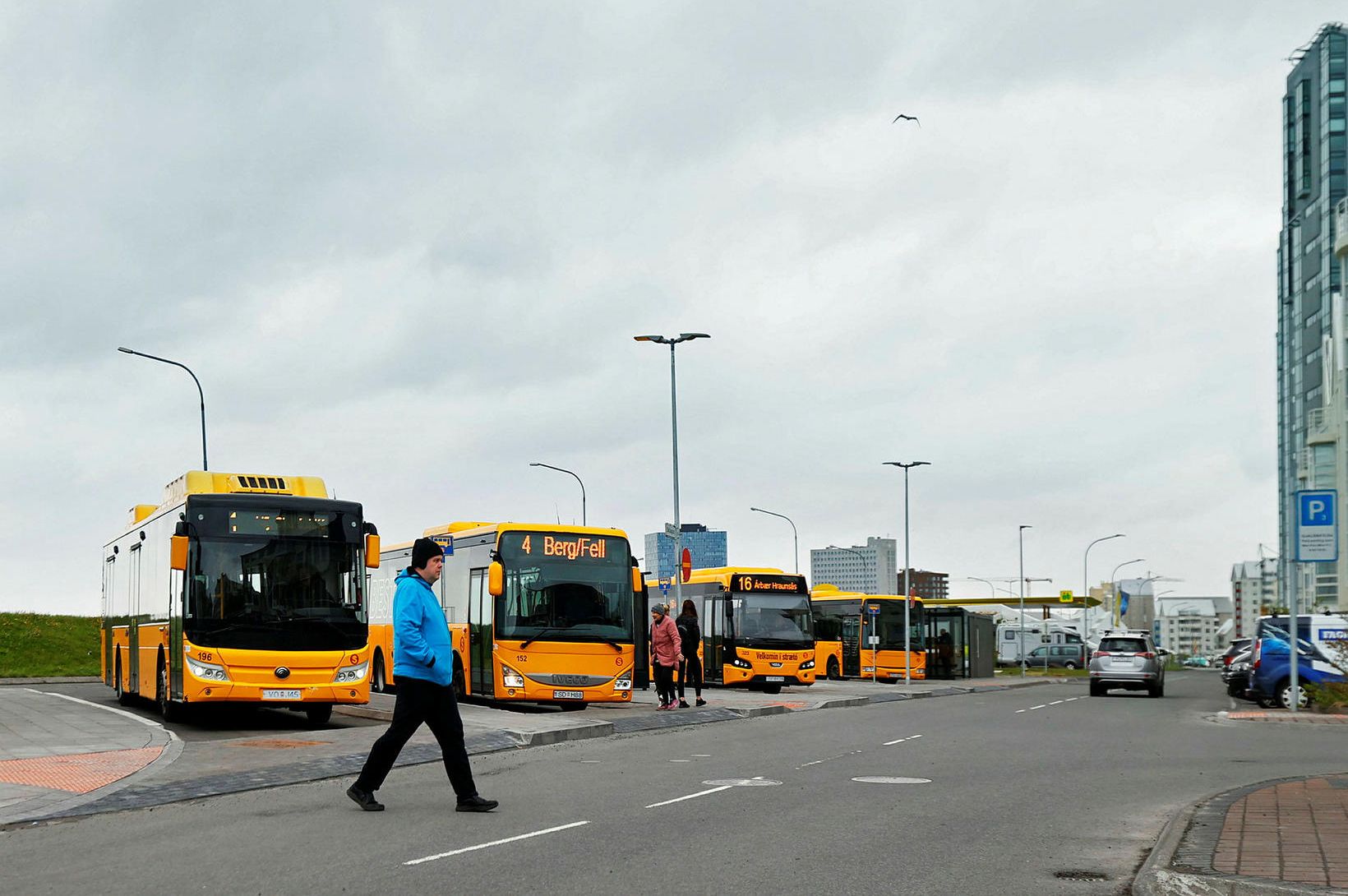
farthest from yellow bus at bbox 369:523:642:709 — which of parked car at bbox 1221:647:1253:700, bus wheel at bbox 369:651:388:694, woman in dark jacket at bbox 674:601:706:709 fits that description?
parked car at bbox 1221:647:1253:700

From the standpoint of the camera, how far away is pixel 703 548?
9275 centimetres

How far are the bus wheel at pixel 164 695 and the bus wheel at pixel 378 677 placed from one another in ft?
25.2

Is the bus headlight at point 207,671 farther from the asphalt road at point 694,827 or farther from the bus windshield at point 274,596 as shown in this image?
the asphalt road at point 694,827

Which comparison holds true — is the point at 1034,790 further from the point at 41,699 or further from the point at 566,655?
the point at 41,699

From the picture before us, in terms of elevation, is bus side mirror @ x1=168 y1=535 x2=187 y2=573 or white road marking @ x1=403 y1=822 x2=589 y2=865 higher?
bus side mirror @ x1=168 y1=535 x2=187 y2=573

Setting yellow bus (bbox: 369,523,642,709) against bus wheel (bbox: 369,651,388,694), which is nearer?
yellow bus (bbox: 369,523,642,709)

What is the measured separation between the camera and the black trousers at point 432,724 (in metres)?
10.9

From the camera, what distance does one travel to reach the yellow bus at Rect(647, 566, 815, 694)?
38781mm

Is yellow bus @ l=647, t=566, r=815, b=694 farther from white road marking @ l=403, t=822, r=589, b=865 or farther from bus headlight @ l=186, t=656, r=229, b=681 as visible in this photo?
white road marking @ l=403, t=822, r=589, b=865

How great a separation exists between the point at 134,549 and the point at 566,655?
23.4ft

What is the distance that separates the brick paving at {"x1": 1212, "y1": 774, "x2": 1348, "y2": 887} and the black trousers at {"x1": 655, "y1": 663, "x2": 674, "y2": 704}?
13471 millimetres

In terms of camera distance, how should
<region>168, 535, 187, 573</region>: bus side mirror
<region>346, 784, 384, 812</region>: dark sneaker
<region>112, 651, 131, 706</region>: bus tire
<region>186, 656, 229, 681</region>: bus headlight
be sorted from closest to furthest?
<region>346, 784, 384, 812</region>: dark sneaker
<region>186, 656, 229, 681</region>: bus headlight
<region>168, 535, 187, 573</region>: bus side mirror
<region>112, 651, 131, 706</region>: bus tire

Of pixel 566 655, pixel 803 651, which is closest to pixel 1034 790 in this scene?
pixel 566 655

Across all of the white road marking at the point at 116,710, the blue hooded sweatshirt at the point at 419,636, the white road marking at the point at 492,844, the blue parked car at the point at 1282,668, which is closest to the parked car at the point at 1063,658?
the blue parked car at the point at 1282,668
